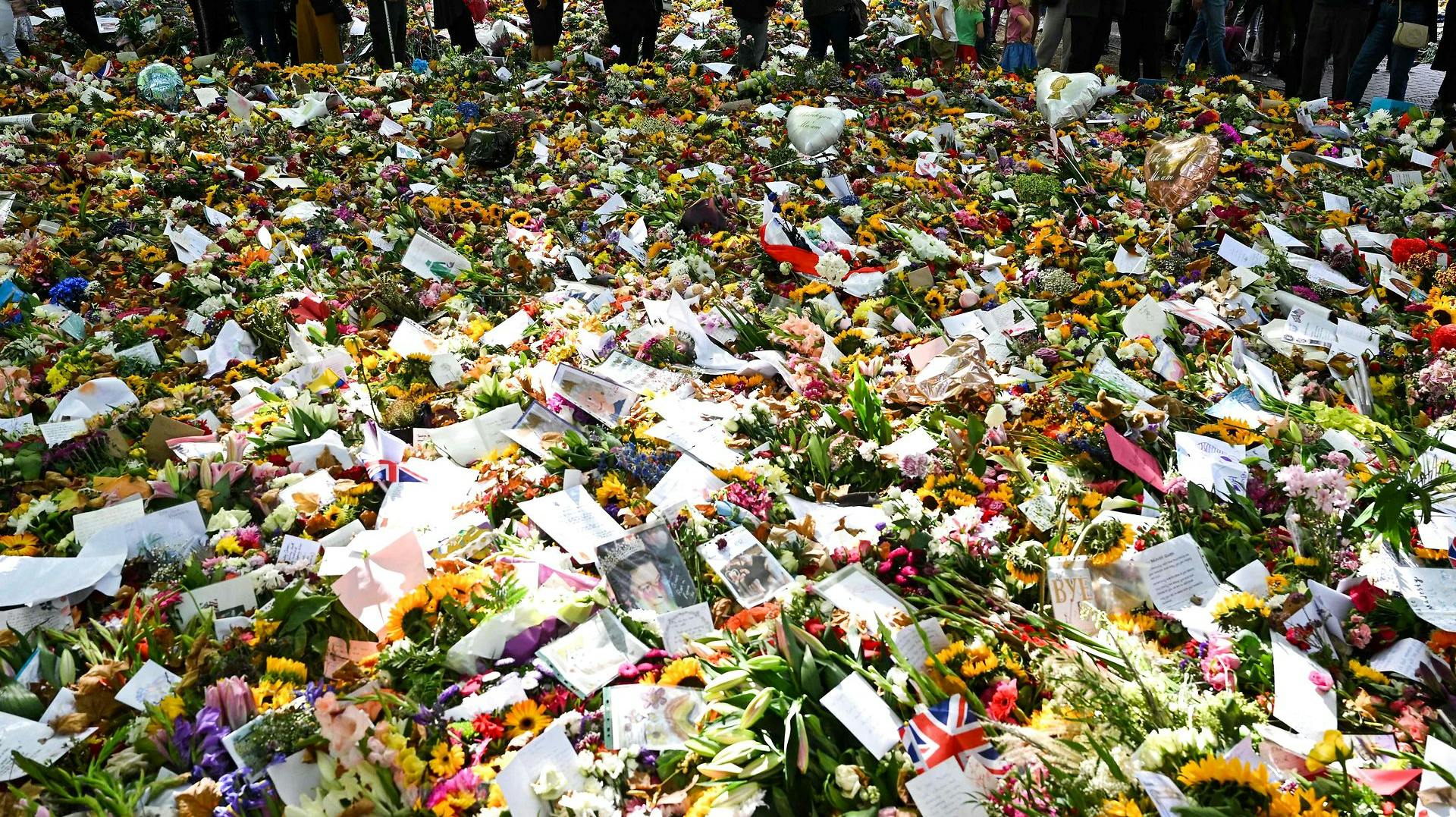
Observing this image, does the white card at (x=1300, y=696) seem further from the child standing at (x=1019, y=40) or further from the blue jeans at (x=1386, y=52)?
the child standing at (x=1019, y=40)

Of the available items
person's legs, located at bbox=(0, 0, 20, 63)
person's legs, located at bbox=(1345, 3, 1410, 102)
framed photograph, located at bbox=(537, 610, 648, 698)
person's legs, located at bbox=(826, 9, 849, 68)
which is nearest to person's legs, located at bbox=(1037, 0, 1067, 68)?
person's legs, located at bbox=(826, 9, 849, 68)

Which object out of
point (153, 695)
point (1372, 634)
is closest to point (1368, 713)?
point (1372, 634)

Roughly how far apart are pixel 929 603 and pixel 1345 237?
3.75 m

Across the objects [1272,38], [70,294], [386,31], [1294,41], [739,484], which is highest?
[386,31]

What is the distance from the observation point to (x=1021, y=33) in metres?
8.62

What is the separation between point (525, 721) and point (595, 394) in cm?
156

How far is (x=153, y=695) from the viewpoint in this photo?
2.54m

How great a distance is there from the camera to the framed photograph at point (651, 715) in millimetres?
2414

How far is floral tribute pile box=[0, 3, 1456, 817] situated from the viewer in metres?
2.29

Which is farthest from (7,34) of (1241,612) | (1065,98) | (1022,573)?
(1241,612)

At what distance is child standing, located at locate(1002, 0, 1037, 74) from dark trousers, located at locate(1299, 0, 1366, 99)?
2.02 m

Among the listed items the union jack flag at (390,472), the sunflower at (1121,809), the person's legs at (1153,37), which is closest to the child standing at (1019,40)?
the person's legs at (1153,37)

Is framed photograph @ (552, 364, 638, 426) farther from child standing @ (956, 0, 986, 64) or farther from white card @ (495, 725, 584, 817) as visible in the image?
child standing @ (956, 0, 986, 64)

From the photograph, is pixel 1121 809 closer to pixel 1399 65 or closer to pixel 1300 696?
pixel 1300 696
